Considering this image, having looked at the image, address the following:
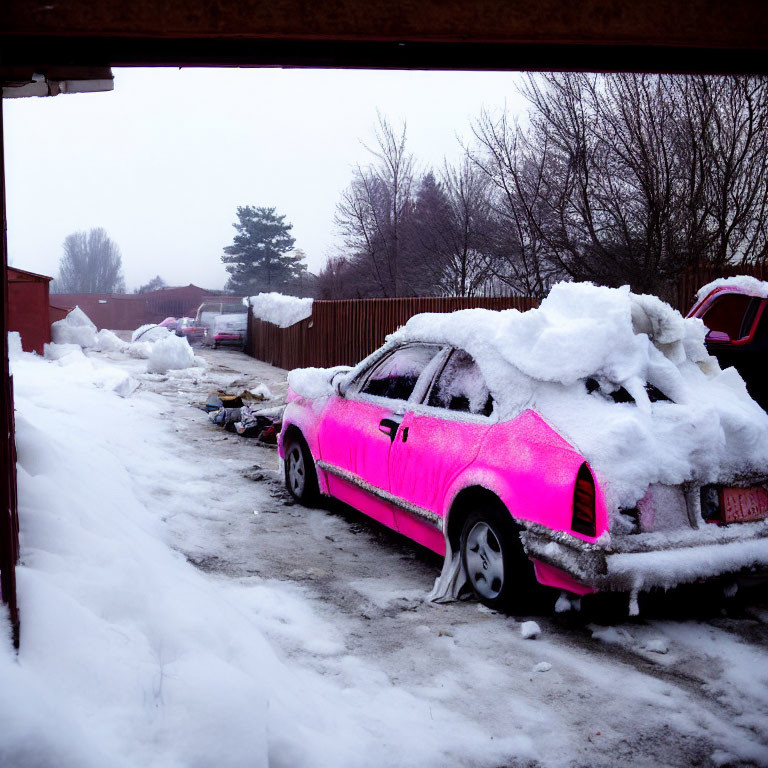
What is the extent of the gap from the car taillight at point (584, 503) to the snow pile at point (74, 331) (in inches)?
733

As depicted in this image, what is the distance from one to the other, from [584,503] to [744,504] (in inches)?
40.2

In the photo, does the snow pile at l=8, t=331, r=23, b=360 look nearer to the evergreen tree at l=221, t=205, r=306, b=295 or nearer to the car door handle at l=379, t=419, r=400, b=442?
the car door handle at l=379, t=419, r=400, b=442

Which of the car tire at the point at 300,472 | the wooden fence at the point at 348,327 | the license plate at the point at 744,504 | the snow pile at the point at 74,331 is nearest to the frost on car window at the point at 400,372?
the car tire at the point at 300,472

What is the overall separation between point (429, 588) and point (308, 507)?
2127 millimetres

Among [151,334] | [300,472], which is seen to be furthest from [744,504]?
[151,334]

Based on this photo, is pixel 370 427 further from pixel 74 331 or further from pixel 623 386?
pixel 74 331

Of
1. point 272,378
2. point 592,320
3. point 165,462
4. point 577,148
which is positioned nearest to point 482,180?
point 272,378

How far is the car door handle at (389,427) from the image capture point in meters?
5.02

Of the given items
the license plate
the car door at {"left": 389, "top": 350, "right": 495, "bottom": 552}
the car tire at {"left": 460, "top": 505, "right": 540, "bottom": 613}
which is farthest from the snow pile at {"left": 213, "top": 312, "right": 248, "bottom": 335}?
the license plate

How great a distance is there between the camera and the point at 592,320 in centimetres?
418

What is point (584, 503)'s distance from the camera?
3590mm

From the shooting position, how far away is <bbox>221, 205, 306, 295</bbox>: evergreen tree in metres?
69.8

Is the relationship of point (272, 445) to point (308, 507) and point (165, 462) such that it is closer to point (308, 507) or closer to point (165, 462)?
point (165, 462)

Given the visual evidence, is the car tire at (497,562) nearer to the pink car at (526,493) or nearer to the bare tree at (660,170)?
the pink car at (526,493)
